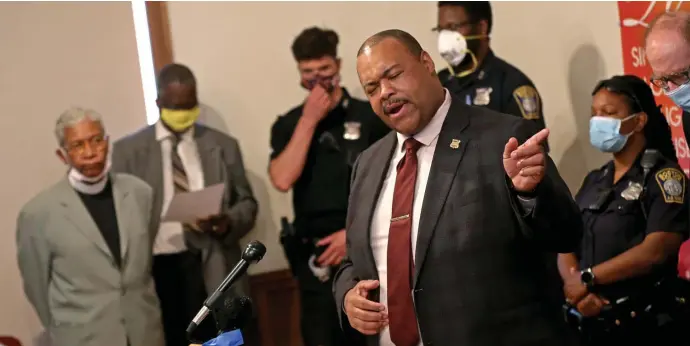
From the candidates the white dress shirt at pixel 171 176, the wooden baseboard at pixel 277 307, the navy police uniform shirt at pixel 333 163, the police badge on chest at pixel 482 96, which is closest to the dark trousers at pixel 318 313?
the navy police uniform shirt at pixel 333 163

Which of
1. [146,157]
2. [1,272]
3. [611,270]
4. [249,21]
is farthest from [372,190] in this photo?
[1,272]

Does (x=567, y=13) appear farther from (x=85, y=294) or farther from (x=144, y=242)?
(x=85, y=294)

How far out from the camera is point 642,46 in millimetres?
3871

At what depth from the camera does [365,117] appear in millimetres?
3479

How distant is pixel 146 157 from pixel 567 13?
239 centimetres

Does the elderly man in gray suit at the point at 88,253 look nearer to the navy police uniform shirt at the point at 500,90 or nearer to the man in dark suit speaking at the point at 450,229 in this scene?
the man in dark suit speaking at the point at 450,229

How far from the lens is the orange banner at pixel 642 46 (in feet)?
12.1

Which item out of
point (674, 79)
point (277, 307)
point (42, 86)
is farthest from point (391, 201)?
point (42, 86)

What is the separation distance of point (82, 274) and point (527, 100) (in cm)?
196

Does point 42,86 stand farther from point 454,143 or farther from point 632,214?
point 632,214

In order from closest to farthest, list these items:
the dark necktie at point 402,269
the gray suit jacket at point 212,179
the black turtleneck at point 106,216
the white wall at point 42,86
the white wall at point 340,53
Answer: the dark necktie at point 402,269, the black turtleneck at point 106,216, the gray suit jacket at point 212,179, the white wall at point 42,86, the white wall at point 340,53

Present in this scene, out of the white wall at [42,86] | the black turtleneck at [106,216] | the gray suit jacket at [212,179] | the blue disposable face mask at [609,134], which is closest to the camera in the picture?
the blue disposable face mask at [609,134]

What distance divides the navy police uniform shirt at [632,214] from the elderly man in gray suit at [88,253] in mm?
1821

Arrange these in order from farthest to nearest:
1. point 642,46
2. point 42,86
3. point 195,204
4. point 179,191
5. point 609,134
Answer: point 42,86 < point 642,46 < point 179,191 < point 195,204 < point 609,134
